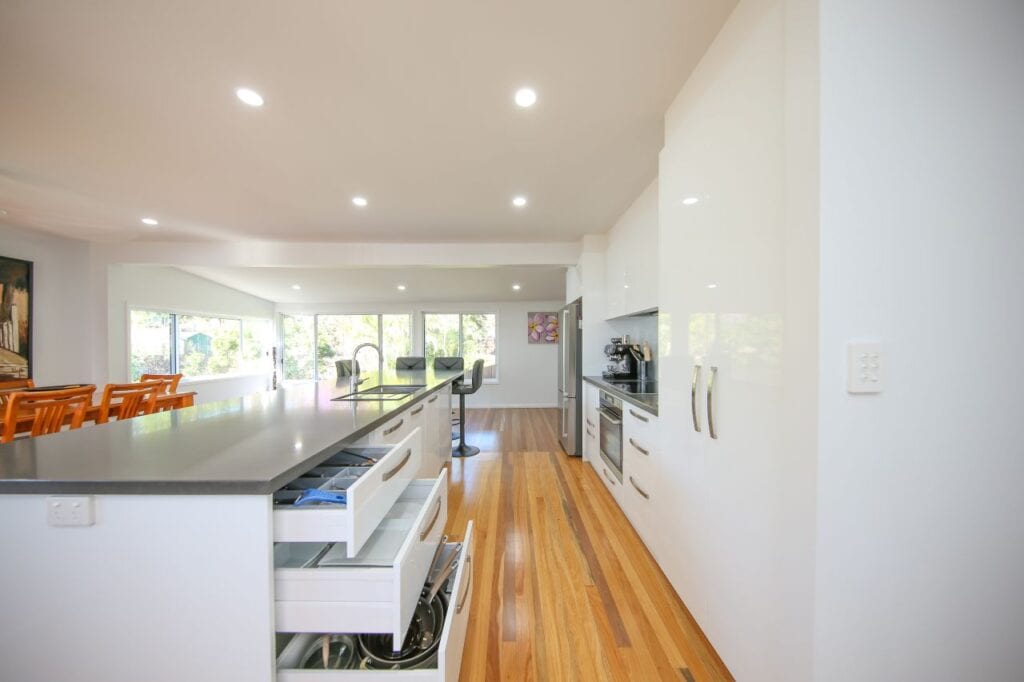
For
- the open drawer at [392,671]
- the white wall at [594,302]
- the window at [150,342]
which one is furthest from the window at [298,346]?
the open drawer at [392,671]

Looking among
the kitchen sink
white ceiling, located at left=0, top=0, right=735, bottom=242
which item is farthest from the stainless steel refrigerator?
the kitchen sink

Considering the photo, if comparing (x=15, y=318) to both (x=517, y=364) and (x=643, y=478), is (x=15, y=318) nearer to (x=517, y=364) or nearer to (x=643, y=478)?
(x=643, y=478)

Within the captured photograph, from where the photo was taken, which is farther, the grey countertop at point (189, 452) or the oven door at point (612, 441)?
the oven door at point (612, 441)

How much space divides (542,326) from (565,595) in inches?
213

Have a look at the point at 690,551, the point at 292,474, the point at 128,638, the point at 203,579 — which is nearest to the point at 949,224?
the point at 690,551

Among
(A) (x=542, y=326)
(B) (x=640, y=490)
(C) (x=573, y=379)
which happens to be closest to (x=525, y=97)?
(B) (x=640, y=490)

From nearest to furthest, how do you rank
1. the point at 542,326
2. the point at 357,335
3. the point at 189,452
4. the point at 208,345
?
the point at 189,452 < the point at 208,345 < the point at 542,326 < the point at 357,335

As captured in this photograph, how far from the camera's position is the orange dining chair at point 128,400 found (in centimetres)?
274

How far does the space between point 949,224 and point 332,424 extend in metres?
1.89

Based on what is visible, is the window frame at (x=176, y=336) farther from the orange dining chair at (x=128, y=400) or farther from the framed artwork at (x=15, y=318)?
the orange dining chair at (x=128, y=400)

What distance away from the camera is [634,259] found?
2.82 m

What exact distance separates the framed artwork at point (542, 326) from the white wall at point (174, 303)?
524cm

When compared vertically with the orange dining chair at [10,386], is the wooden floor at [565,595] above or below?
below

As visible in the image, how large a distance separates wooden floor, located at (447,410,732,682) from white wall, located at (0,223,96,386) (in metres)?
4.66
